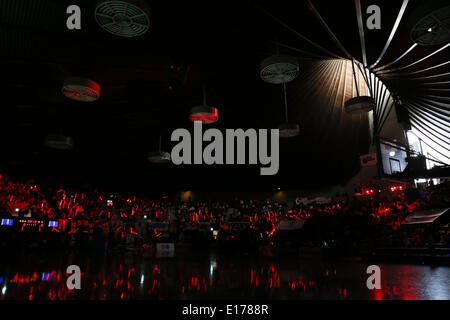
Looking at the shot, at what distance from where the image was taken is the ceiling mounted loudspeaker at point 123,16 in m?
4.94

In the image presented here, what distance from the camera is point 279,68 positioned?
694 cm

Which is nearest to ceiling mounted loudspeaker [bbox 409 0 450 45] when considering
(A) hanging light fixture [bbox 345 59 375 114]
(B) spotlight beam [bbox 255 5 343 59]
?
(B) spotlight beam [bbox 255 5 343 59]

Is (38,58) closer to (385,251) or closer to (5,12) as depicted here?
(5,12)

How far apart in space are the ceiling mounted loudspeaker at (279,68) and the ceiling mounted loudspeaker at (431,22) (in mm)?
2445

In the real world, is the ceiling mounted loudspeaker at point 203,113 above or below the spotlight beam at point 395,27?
below

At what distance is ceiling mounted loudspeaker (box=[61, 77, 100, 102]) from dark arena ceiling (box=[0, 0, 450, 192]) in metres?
1.03

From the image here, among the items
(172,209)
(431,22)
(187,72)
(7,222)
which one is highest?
(187,72)

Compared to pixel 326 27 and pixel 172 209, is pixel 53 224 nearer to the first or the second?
pixel 172 209

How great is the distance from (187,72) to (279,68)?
10.4 ft

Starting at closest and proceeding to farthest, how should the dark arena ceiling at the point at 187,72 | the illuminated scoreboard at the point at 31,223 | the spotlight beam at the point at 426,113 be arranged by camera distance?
the dark arena ceiling at the point at 187,72
the spotlight beam at the point at 426,113
the illuminated scoreboard at the point at 31,223

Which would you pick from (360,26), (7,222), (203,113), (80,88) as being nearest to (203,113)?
(203,113)

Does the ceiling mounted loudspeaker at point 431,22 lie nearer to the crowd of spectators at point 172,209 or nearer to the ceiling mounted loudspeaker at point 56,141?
the crowd of spectators at point 172,209

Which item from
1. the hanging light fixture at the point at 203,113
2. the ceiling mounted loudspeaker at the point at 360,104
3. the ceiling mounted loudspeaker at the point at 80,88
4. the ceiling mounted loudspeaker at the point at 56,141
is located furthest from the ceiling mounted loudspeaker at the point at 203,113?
the ceiling mounted loudspeaker at the point at 56,141
